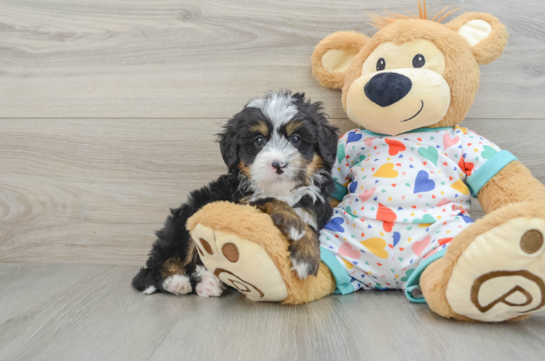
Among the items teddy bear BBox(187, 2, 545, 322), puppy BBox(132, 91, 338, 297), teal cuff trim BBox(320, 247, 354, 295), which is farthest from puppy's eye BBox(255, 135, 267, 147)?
teal cuff trim BBox(320, 247, 354, 295)

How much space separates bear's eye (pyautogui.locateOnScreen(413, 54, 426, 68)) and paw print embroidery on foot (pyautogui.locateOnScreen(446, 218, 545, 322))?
25.6 inches

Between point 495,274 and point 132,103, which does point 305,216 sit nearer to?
point 495,274

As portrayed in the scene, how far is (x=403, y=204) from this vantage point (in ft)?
4.69

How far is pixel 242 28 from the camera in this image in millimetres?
1851

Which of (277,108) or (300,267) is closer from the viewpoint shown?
(300,267)

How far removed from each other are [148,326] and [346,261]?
2.28ft

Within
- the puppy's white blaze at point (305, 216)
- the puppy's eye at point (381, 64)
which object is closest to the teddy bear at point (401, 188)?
the puppy's eye at point (381, 64)

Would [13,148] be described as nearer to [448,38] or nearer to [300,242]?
[300,242]

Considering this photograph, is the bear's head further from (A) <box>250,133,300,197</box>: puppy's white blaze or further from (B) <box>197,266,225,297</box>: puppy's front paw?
(B) <box>197,266,225,297</box>: puppy's front paw

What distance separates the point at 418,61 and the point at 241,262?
3.05ft

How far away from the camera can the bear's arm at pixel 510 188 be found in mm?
1311

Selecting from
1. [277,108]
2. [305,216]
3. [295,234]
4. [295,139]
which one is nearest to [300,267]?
[295,234]

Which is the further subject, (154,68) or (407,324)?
(154,68)

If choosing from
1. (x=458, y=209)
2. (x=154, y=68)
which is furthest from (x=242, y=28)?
(x=458, y=209)
